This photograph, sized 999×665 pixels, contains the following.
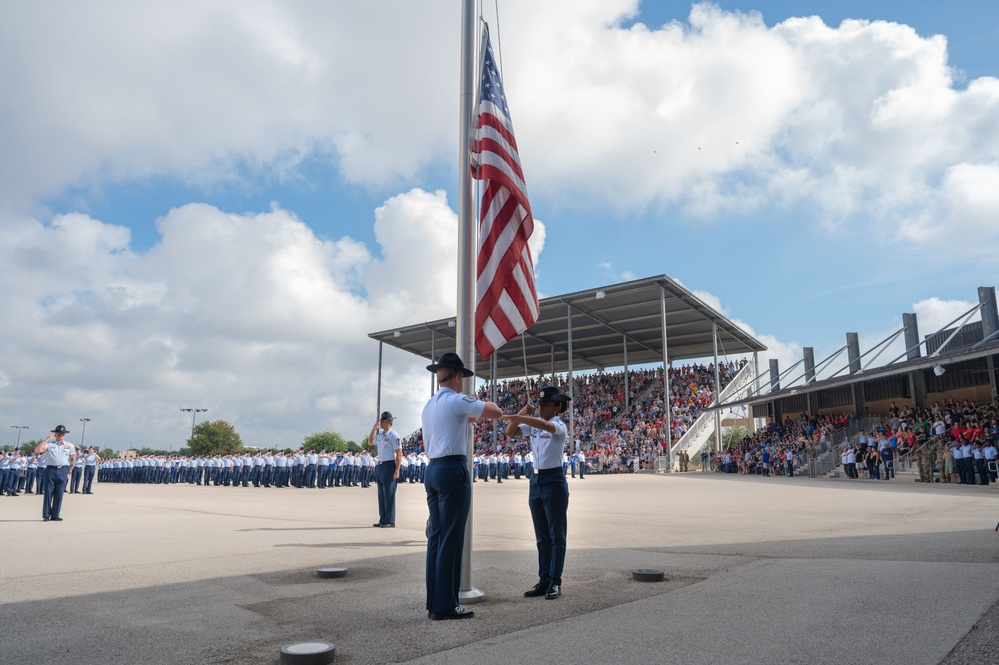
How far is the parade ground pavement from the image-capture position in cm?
365

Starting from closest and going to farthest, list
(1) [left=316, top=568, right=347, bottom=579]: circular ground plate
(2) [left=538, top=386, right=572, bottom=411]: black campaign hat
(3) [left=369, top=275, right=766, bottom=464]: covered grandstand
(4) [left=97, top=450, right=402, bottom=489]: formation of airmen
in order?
(2) [left=538, top=386, right=572, bottom=411]: black campaign hat → (1) [left=316, top=568, right=347, bottom=579]: circular ground plate → (4) [left=97, top=450, right=402, bottom=489]: formation of airmen → (3) [left=369, top=275, right=766, bottom=464]: covered grandstand

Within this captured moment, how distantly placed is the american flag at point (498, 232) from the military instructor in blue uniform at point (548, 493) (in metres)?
0.72

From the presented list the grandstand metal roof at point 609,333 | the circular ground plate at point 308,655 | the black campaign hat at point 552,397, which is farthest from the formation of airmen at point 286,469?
the circular ground plate at point 308,655

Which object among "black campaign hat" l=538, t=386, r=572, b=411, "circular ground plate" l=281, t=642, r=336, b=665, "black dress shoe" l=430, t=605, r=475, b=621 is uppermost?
"black campaign hat" l=538, t=386, r=572, b=411

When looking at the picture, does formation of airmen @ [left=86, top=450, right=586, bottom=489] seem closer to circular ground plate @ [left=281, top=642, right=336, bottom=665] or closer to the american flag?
the american flag

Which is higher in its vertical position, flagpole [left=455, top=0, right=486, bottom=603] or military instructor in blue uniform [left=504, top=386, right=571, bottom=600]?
flagpole [left=455, top=0, right=486, bottom=603]

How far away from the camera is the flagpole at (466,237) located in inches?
205

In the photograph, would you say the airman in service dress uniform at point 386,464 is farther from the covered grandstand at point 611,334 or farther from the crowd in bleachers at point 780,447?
the crowd in bleachers at point 780,447

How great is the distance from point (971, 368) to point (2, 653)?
30.8 m

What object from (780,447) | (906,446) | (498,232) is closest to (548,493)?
(498,232)

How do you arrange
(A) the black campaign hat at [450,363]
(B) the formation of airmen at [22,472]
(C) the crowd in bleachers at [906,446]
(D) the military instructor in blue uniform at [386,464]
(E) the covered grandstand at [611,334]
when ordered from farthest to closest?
1. (E) the covered grandstand at [611,334]
2. (B) the formation of airmen at [22,472]
3. (C) the crowd in bleachers at [906,446]
4. (D) the military instructor in blue uniform at [386,464]
5. (A) the black campaign hat at [450,363]

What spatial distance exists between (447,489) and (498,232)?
2350 mm

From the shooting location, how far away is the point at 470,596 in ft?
16.4

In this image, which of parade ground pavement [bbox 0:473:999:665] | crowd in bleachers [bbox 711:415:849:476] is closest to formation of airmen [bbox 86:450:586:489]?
crowd in bleachers [bbox 711:415:849:476]
